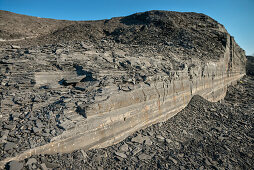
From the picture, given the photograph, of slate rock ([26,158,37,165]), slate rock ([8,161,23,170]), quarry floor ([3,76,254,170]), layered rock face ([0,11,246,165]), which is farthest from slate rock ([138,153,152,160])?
slate rock ([8,161,23,170])

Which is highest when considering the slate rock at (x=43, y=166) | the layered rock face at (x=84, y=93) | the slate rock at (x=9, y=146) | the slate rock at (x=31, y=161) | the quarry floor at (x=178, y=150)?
the layered rock face at (x=84, y=93)

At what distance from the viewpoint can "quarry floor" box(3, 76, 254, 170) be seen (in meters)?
2.91

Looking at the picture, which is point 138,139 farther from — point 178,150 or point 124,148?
point 178,150

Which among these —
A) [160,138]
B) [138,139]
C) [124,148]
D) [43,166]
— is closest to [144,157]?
[124,148]

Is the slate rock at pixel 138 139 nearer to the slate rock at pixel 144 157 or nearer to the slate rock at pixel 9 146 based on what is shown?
the slate rock at pixel 144 157

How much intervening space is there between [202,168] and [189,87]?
173 inches

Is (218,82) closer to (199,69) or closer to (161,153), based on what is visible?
(199,69)

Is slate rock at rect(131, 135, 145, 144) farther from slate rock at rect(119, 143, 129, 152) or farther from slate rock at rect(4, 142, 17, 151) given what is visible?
slate rock at rect(4, 142, 17, 151)

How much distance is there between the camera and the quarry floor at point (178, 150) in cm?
291

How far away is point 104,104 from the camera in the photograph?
3.77 meters

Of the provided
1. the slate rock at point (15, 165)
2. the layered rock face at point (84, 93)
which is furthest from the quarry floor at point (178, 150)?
the layered rock face at point (84, 93)

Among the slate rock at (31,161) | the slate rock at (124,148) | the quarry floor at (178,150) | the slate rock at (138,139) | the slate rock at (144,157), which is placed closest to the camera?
the slate rock at (31,161)

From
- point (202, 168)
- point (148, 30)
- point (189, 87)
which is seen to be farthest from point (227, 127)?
point (148, 30)

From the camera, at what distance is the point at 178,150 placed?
13.4 feet
